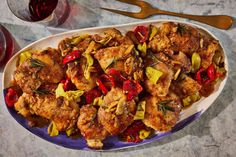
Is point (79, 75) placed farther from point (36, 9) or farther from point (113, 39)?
point (36, 9)

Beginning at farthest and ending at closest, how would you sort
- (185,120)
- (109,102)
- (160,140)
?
(160,140)
(185,120)
(109,102)

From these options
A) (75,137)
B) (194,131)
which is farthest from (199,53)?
(75,137)

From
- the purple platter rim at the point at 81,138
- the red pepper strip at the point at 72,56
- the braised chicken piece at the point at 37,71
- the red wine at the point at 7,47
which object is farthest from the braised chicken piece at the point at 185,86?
the red wine at the point at 7,47

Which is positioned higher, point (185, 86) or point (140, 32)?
point (140, 32)

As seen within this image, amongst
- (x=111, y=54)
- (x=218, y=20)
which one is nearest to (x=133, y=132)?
(x=111, y=54)

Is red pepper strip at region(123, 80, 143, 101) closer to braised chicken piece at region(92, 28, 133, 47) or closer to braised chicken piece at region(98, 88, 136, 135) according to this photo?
braised chicken piece at region(98, 88, 136, 135)

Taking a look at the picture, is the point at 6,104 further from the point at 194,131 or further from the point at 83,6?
the point at 194,131
